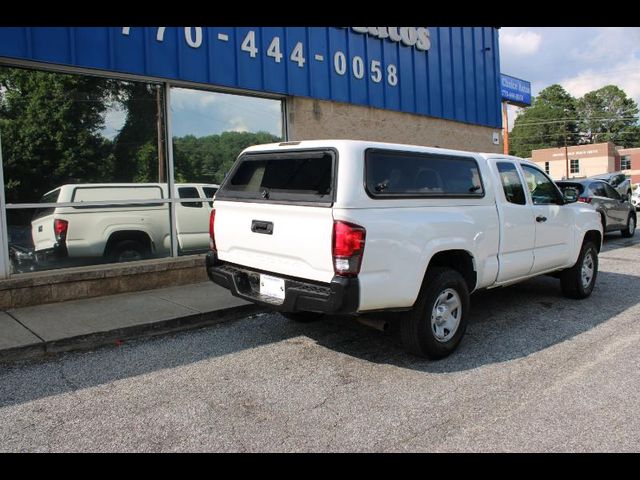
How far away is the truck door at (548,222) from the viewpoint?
5.79 meters

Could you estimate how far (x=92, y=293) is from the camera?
257 inches

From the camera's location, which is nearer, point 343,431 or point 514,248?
point 343,431

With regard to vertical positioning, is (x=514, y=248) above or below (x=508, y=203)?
below

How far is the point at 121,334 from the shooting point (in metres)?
5.20

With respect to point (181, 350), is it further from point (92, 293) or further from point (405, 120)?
point (405, 120)

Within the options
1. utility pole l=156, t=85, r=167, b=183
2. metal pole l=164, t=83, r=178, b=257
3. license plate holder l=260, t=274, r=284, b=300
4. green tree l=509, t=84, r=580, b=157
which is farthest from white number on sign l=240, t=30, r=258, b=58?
green tree l=509, t=84, r=580, b=157

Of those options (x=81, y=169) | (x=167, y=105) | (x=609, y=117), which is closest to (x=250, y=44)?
(x=167, y=105)

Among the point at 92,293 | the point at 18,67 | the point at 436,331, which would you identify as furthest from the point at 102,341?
the point at 18,67

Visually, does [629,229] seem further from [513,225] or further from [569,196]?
[513,225]

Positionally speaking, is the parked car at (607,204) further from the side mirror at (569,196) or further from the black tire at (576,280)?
the side mirror at (569,196)

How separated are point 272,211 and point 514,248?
2682 mm
